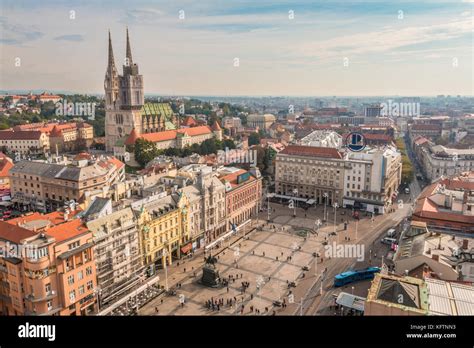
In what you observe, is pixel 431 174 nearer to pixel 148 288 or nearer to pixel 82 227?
pixel 148 288

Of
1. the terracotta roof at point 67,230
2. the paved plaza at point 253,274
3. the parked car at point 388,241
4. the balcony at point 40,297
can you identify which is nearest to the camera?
the balcony at point 40,297

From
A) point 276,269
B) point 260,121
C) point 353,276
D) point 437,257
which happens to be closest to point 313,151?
point 276,269

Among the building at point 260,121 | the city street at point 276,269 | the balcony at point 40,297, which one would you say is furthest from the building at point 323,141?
the building at point 260,121

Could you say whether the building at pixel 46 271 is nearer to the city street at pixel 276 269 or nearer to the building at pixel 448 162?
the city street at pixel 276 269

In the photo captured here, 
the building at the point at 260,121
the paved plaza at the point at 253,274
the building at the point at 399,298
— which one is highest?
the building at the point at 260,121

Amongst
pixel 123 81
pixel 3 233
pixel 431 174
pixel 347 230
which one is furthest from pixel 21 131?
pixel 431 174

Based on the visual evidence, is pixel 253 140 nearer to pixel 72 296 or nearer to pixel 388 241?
pixel 388 241
